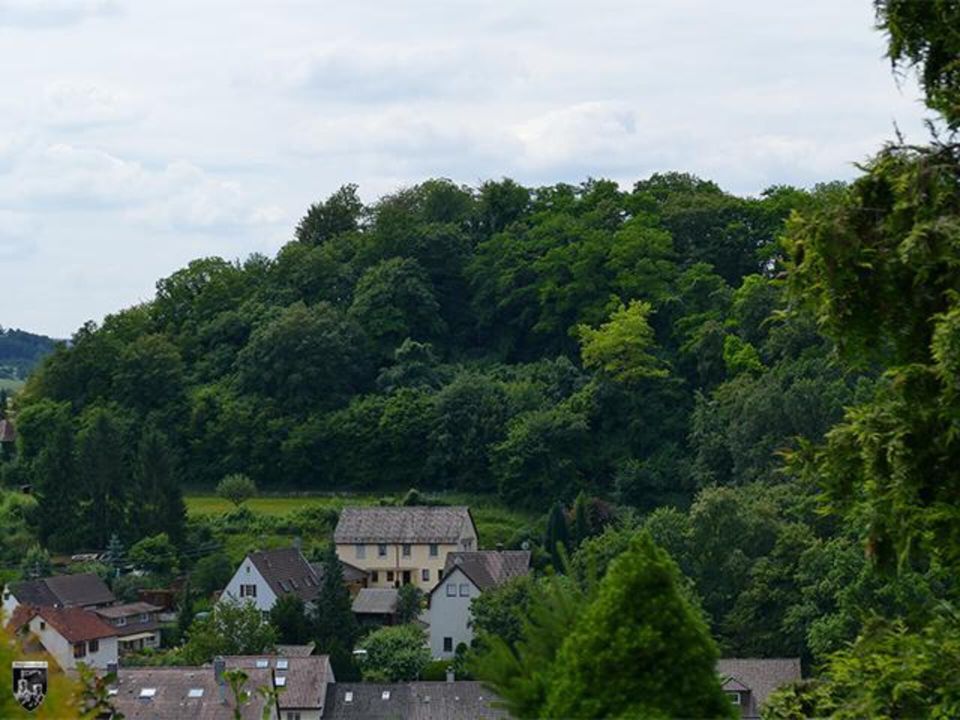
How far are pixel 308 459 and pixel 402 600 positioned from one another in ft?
41.3

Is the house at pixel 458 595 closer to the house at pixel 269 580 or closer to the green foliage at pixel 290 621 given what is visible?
the house at pixel 269 580

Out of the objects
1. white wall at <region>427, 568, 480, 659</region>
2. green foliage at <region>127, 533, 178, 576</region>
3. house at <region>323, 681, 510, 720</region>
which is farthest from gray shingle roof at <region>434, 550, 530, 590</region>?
house at <region>323, 681, 510, 720</region>

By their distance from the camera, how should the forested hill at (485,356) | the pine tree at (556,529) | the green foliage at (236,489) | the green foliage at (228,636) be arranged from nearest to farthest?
the green foliage at (228,636) < the pine tree at (556,529) < the forested hill at (485,356) < the green foliage at (236,489)

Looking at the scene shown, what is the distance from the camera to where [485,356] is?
72562 mm

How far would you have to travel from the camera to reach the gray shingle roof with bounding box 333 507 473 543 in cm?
5838

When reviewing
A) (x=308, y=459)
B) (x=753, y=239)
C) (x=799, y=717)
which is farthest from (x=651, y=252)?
(x=799, y=717)

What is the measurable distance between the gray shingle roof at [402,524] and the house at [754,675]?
17.7m

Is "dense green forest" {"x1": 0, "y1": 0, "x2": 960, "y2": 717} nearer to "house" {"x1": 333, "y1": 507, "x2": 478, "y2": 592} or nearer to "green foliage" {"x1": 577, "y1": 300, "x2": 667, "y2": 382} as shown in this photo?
"green foliage" {"x1": 577, "y1": 300, "x2": 667, "y2": 382}

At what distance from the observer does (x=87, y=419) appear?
6856 cm

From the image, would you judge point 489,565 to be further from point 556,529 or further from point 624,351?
point 624,351

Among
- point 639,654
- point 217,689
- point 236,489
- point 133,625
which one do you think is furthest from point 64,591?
point 639,654

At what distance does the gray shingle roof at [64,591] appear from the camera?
170 feet

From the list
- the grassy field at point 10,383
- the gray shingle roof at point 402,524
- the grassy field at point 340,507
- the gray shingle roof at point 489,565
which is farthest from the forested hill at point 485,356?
the grassy field at point 10,383

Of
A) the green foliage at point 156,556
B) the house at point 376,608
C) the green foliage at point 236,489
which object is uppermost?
the green foliage at point 236,489
